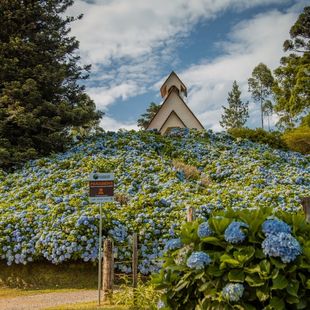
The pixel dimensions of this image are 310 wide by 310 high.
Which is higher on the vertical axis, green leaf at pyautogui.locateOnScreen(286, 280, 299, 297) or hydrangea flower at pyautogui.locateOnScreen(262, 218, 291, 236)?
hydrangea flower at pyautogui.locateOnScreen(262, 218, 291, 236)

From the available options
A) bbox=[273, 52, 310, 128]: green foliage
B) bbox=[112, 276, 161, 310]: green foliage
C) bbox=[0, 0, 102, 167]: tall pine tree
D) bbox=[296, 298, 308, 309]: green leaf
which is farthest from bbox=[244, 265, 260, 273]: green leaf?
bbox=[273, 52, 310, 128]: green foliage

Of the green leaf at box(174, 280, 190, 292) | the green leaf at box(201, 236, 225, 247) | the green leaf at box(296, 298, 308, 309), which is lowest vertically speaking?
the green leaf at box(296, 298, 308, 309)

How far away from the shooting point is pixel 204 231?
394 cm

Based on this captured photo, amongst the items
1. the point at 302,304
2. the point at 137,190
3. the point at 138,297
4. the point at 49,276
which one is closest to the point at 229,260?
the point at 302,304

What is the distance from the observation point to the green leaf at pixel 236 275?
11.8 ft

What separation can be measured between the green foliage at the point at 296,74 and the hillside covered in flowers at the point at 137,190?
11.6 meters

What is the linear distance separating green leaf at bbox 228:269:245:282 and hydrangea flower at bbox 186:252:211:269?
220 mm

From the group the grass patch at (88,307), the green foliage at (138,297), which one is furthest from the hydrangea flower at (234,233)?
the grass patch at (88,307)

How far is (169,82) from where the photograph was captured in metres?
34.9

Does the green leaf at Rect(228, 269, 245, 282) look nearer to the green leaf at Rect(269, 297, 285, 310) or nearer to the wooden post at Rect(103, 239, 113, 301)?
the green leaf at Rect(269, 297, 285, 310)

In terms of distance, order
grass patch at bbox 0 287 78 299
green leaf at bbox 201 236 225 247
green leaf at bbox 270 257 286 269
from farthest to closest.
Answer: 1. grass patch at bbox 0 287 78 299
2. green leaf at bbox 201 236 225 247
3. green leaf at bbox 270 257 286 269

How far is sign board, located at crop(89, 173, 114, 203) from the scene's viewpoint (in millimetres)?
8039

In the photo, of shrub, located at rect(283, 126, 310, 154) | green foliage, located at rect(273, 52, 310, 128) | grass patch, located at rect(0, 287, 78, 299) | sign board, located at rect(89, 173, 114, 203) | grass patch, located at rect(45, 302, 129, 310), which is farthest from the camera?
green foliage, located at rect(273, 52, 310, 128)

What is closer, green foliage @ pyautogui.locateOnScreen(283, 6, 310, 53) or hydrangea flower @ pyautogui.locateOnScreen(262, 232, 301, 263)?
hydrangea flower @ pyautogui.locateOnScreen(262, 232, 301, 263)
